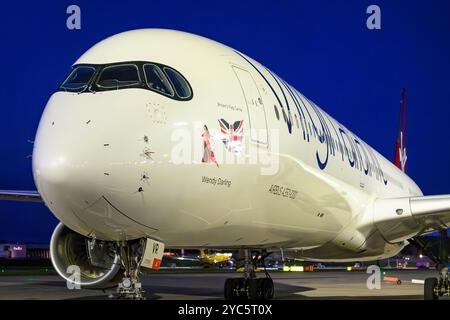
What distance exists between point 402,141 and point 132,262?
67.8ft

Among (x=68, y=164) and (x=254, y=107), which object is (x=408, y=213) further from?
(x=68, y=164)

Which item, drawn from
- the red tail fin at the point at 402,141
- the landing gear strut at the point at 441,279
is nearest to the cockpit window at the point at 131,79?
the landing gear strut at the point at 441,279

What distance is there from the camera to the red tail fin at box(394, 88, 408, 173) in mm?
25753

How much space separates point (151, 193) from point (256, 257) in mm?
7481

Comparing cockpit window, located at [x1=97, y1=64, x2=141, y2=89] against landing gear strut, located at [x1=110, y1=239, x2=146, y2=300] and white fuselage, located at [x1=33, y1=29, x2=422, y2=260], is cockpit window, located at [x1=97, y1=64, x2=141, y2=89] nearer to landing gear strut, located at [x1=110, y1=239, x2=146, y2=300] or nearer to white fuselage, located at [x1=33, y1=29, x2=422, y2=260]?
white fuselage, located at [x1=33, y1=29, x2=422, y2=260]

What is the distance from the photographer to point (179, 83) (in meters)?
8.15

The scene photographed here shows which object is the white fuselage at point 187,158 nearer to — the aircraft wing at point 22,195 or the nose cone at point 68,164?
the nose cone at point 68,164

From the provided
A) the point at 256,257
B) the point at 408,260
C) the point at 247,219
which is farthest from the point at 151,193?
the point at 408,260

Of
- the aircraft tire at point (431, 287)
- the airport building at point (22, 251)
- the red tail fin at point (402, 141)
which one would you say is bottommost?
the airport building at point (22, 251)

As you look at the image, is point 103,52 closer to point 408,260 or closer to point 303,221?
point 303,221

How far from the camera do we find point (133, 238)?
8.05 meters

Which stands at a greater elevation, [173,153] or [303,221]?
[173,153]

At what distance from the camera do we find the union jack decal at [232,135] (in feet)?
27.4

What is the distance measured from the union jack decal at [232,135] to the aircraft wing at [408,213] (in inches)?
233
